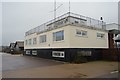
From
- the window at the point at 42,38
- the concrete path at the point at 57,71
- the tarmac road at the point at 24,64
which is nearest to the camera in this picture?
the concrete path at the point at 57,71

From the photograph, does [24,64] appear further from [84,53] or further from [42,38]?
[42,38]

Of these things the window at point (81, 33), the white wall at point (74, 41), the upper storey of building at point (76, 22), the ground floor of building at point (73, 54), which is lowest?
the ground floor of building at point (73, 54)

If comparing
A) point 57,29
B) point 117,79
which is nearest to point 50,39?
point 57,29

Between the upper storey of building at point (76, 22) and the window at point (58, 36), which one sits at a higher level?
the upper storey of building at point (76, 22)

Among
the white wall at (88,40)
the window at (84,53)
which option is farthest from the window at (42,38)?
the window at (84,53)

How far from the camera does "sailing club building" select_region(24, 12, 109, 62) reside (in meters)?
18.1

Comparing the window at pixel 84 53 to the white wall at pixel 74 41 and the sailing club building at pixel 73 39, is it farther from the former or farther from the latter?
the white wall at pixel 74 41

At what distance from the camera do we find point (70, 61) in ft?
57.7

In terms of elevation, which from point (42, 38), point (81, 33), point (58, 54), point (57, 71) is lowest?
point (57, 71)

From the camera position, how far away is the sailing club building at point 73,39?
59.5 feet

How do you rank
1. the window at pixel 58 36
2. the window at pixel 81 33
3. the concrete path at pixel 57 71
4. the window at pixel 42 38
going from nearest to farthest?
the concrete path at pixel 57 71 < the window at pixel 81 33 < the window at pixel 58 36 < the window at pixel 42 38

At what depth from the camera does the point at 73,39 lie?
18.2 meters

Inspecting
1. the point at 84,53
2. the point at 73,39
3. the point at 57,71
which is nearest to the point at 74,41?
the point at 73,39

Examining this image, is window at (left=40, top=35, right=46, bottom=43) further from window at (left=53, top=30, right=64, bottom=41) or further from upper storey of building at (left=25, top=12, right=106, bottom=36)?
window at (left=53, top=30, right=64, bottom=41)
